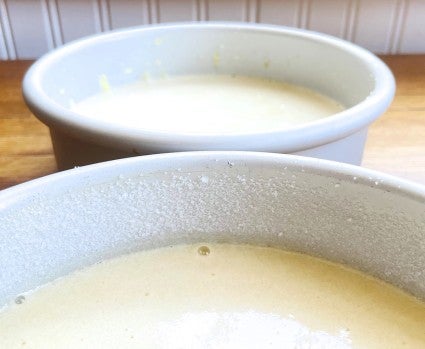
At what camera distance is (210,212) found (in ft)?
1.72

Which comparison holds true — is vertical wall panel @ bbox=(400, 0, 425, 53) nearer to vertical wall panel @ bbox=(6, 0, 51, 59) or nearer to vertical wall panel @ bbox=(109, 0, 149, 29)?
vertical wall panel @ bbox=(109, 0, 149, 29)

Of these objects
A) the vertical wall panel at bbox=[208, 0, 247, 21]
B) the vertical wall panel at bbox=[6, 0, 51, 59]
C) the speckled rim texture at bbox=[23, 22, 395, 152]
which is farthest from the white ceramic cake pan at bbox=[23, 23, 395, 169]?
the vertical wall panel at bbox=[6, 0, 51, 59]

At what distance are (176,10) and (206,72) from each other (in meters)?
0.17

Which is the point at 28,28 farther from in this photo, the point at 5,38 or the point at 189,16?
the point at 189,16

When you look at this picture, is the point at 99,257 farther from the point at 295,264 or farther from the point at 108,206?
the point at 295,264

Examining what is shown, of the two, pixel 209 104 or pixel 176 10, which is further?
pixel 176 10

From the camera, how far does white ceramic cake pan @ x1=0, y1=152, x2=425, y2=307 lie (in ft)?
1.52

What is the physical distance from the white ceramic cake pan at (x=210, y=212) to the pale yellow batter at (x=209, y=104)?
249 millimetres

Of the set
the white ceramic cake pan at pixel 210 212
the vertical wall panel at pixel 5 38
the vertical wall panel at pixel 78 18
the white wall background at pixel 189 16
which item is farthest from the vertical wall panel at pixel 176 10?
the white ceramic cake pan at pixel 210 212

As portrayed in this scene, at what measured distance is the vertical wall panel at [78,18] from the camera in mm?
1039

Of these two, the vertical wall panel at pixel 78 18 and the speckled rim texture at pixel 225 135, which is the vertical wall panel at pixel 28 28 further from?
the speckled rim texture at pixel 225 135

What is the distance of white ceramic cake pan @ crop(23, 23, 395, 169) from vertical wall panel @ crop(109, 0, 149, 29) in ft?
0.56

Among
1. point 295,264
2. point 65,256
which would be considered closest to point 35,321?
point 65,256

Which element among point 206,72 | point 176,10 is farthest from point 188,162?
point 176,10
